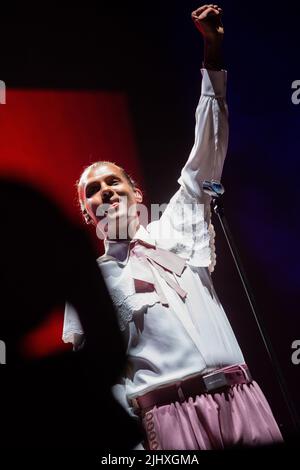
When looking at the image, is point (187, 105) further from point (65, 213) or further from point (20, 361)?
point (20, 361)

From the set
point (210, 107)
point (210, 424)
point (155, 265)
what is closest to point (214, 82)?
point (210, 107)

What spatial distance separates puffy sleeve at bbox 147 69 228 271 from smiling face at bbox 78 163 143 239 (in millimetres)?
127

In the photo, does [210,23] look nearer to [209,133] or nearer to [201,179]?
[209,133]

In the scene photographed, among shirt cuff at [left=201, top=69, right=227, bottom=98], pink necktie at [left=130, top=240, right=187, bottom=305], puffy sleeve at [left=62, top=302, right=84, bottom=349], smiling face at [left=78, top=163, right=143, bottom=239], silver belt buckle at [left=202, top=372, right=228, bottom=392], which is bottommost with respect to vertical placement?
silver belt buckle at [left=202, top=372, right=228, bottom=392]

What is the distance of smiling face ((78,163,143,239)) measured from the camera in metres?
1.97

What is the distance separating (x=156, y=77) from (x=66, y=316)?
113 cm

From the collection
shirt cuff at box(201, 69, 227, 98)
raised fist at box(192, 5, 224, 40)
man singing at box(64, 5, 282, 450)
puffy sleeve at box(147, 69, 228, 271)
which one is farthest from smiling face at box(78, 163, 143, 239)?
raised fist at box(192, 5, 224, 40)

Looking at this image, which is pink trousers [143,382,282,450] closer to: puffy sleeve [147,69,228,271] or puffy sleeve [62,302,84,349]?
puffy sleeve [62,302,84,349]

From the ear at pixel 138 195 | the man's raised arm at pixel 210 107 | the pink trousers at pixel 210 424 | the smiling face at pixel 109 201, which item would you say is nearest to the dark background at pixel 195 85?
the ear at pixel 138 195

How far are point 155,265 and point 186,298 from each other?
17cm

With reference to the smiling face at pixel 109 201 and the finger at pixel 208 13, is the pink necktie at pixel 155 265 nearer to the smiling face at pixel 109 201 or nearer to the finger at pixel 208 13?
the smiling face at pixel 109 201

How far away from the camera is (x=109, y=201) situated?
6.48 feet
